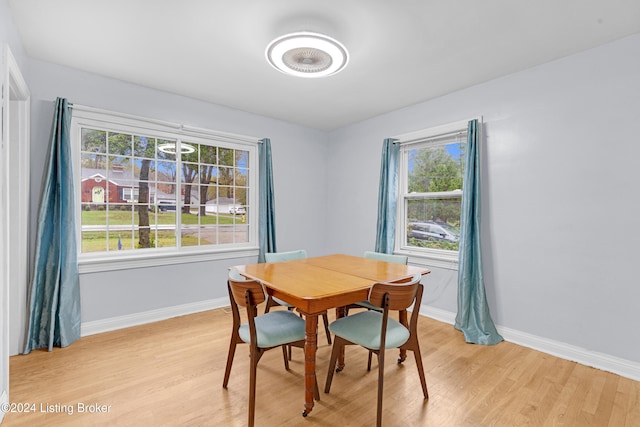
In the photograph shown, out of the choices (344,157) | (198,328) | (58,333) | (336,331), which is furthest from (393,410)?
(344,157)

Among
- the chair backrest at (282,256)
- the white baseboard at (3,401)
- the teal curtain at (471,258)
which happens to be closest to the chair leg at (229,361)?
the chair backrest at (282,256)

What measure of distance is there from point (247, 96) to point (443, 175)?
8.17 feet

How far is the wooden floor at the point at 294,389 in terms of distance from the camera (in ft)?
5.78

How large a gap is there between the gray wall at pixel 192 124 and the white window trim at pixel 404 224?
1.41m

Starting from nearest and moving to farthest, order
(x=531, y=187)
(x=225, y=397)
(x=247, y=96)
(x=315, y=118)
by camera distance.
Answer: (x=225, y=397), (x=531, y=187), (x=247, y=96), (x=315, y=118)

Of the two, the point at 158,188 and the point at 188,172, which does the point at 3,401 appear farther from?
the point at 188,172

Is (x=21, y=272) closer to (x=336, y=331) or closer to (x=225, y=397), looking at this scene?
(x=225, y=397)

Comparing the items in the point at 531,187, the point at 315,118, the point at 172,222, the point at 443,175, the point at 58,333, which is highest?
the point at 315,118

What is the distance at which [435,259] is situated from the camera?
136 inches

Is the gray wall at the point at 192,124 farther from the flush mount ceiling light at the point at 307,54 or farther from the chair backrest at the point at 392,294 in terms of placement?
the chair backrest at the point at 392,294

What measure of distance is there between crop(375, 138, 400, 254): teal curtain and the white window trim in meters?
0.10

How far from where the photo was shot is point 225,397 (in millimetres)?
1948

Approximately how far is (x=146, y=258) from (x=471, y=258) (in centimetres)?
341

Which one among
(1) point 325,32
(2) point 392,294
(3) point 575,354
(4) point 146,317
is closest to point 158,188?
(4) point 146,317
